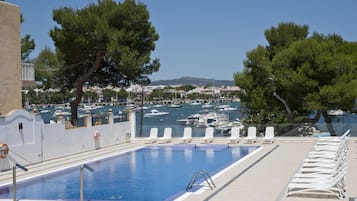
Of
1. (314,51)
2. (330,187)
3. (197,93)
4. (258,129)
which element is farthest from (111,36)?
(197,93)

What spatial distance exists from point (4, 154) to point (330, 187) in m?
9.93

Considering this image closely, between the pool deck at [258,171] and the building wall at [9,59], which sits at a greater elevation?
the building wall at [9,59]

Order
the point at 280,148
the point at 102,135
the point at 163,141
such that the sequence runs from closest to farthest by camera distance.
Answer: the point at 280,148 → the point at 102,135 → the point at 163,141

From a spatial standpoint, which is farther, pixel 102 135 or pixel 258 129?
pixel 258 129

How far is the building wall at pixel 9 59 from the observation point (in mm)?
17484

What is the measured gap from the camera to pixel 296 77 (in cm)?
2530

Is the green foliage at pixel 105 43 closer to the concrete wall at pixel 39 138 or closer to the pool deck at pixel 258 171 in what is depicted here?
the concrete wall at pixel 39 138

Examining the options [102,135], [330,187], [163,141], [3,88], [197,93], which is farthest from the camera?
[197,93]

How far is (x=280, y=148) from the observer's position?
20203mm

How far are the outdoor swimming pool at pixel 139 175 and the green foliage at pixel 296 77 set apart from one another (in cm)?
591

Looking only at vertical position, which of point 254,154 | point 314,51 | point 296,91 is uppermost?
point 314,51

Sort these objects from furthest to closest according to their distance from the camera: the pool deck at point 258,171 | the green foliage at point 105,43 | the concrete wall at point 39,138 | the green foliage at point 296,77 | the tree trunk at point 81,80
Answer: the tree trunk at point 81,80 → the green foliage at point 105,43 → the green foliage at point 296,77 → the concrete wall at point 39,138 → the pool deck at point 258,171

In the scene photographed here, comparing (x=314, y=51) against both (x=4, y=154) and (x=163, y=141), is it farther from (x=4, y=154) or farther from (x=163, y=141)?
(x=4, y=154)

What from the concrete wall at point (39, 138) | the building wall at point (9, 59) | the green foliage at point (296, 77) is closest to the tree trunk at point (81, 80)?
the concrete wall at point (39, 138)
